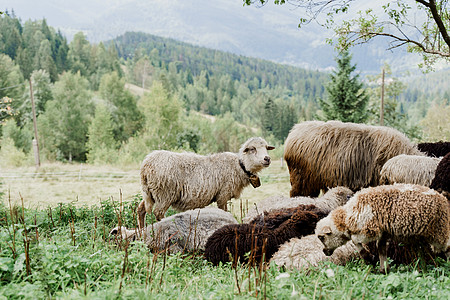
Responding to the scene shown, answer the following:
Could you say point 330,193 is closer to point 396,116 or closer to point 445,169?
point 445,169

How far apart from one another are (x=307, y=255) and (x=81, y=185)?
13889 millimetres

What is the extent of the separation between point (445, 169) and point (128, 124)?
189 ft

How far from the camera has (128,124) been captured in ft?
194

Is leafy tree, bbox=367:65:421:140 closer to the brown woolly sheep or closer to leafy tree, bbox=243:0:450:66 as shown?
leafy tree, bbox=243:0:450:66

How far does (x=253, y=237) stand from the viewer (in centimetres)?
417

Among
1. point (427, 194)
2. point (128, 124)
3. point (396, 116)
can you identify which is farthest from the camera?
point (128, 124)

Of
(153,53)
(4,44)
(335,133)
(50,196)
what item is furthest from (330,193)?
(153,53)

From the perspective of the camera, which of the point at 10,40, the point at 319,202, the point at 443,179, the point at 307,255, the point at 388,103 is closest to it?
the point at 307,255

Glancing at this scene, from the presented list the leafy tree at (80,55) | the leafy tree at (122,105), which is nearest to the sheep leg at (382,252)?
the leafy tree at (122,105)

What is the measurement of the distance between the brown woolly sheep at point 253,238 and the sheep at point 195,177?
163cm

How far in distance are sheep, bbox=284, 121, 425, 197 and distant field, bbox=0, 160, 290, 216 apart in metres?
3.48

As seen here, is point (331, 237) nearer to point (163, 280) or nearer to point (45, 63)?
point (163, 280)

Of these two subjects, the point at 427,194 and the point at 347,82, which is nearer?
the point at 427,194

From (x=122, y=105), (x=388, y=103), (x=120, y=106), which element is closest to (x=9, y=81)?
(x=120, y=106)
